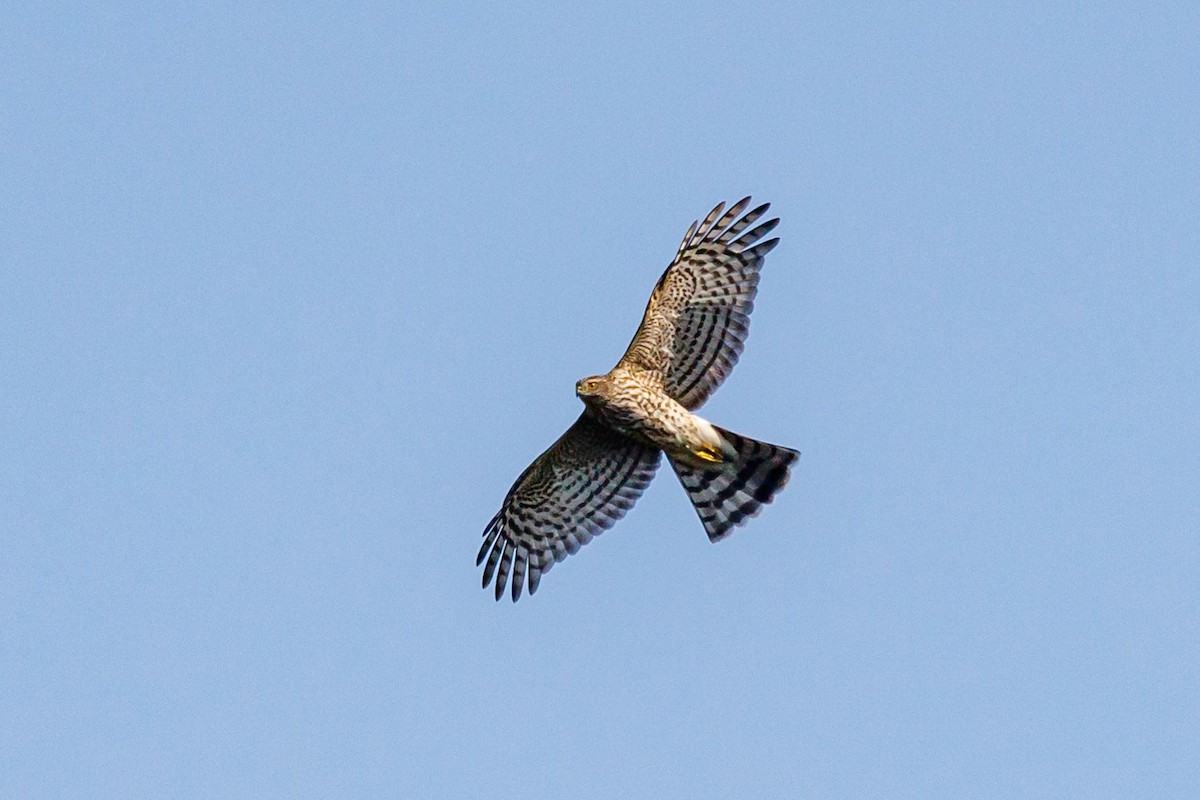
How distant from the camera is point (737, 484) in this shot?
66.9 ft

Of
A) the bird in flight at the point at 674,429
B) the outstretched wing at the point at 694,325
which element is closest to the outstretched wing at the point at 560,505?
the bird in flight at the point at 674,429

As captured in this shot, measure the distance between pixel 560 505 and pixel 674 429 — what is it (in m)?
1.83

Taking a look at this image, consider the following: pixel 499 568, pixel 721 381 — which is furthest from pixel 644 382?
pixel 499 568

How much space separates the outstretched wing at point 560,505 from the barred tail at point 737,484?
500 millimetres

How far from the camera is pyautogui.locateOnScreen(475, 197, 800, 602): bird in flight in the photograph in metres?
19.7

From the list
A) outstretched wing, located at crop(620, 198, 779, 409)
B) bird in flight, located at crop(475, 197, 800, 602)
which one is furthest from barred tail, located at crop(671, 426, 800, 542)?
outstretched wing, located at crop(620, 198, 779, 409)

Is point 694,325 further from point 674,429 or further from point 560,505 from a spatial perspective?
point 560,505

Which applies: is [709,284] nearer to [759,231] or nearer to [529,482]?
[759,231]

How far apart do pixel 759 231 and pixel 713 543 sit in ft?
9.69

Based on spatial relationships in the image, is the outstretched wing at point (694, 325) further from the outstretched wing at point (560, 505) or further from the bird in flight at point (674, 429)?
the outstretched wing at point (560, 505)

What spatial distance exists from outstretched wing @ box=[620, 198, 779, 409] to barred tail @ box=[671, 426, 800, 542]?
840mm

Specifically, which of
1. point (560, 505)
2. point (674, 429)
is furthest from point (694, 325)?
point (560, 505)

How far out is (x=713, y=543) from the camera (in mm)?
20484

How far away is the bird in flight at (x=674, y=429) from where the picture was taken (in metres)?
19.7
